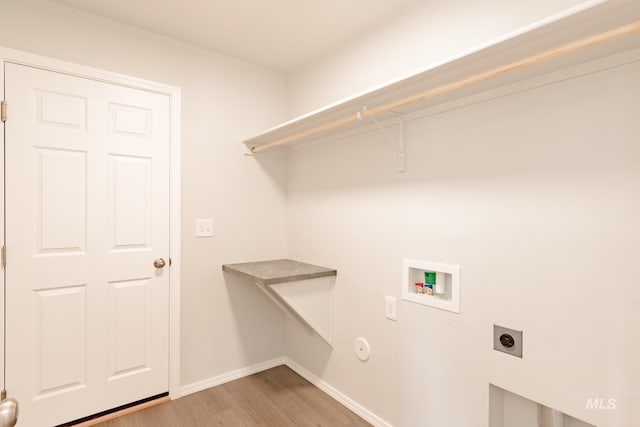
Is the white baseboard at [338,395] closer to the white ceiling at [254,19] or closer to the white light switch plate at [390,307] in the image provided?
the white light switch plate at [390,307]

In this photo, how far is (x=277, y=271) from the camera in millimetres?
2225

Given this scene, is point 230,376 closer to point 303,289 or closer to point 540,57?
point 303,289

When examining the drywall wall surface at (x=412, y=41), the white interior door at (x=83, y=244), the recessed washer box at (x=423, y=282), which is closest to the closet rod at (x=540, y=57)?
the drywall wall surface at (x=412, y=41)

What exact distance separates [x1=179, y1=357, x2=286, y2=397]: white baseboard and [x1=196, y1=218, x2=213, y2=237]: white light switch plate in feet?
3.32

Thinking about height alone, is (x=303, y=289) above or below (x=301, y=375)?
above

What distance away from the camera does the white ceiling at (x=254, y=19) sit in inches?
73.0

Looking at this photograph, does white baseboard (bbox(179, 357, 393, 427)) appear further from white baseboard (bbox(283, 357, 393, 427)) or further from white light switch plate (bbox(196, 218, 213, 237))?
white light switch plate (bbox(196, 218, 213, 237))

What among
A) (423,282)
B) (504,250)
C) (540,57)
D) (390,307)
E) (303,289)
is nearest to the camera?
(540,57)

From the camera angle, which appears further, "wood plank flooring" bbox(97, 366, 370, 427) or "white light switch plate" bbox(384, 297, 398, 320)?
"wood plank flooring" bbox(97, 366, 370, 427)

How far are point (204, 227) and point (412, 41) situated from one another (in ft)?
5.67

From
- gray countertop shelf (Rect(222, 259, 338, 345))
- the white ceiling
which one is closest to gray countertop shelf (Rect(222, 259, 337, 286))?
gray countertop shelf (Rect(222, 259, 338, 345))

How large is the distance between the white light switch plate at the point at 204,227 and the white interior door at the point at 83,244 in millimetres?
209

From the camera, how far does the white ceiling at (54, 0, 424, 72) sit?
1.86 meters

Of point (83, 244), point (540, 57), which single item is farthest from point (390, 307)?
point (83, 244)
